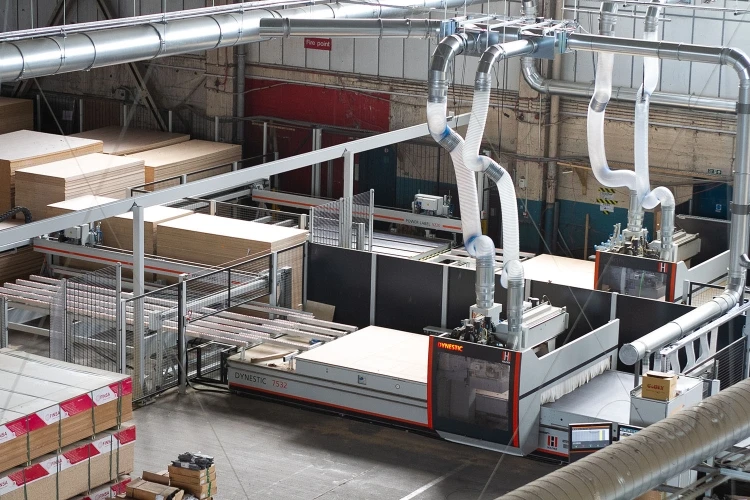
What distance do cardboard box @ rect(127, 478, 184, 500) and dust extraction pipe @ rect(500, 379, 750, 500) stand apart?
23.4 ft

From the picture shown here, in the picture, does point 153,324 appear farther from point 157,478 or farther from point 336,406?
point 157,478

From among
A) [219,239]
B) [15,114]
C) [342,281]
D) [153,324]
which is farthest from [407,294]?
[15,114]

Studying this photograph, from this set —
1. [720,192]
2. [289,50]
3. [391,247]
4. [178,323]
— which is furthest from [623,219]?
[178,323]

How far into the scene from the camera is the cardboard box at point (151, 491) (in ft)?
37.9

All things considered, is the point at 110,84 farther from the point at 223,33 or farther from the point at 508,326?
the point at 508,326

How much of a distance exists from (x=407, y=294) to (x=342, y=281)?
1.00m

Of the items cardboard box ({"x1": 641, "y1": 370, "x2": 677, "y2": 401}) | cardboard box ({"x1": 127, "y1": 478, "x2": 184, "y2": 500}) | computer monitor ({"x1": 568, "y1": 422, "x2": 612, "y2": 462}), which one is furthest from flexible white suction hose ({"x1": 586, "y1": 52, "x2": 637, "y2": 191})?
cardboard box ({"x1": 127, "y1": 478, "x2": 184, "y2": 500})

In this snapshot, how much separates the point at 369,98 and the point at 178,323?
8199 mm

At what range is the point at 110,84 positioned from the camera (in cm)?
2477

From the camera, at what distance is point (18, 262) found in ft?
64.0

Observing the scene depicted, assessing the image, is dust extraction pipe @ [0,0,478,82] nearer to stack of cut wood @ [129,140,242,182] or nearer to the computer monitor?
stack of cut wood @ [129,140,242,182]

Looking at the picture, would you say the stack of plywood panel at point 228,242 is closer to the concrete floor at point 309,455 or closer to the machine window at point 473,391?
the concrete floor at point 309,455

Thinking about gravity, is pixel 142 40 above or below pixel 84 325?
above

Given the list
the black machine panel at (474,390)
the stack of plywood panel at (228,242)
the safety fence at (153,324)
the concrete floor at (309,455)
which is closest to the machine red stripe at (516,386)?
the black machine panel at (474,390)
